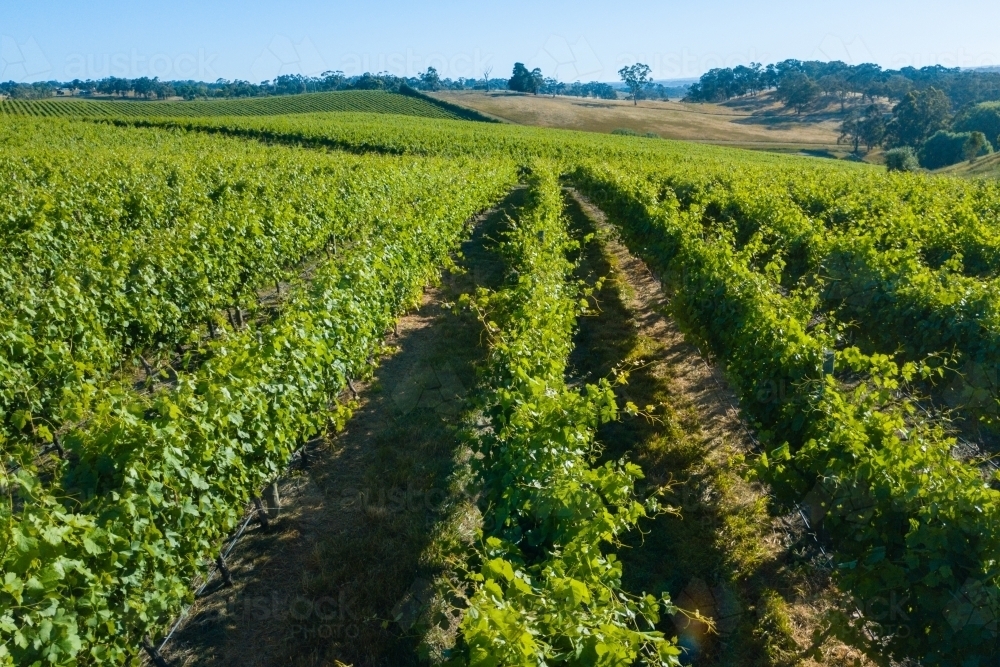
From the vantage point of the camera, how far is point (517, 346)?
6.16m

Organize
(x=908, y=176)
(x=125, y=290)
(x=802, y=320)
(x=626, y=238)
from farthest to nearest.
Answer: (x=908, y=176)
(x=626, y=238)
(x=125, y=290)
(x=802, y=320)

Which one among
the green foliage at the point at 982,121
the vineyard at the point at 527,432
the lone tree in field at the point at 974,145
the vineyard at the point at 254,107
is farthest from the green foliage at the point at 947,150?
the vineyard at the point at 527,432

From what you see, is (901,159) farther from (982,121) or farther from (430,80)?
(430,80)

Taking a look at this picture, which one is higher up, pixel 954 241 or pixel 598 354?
pixel 954 241

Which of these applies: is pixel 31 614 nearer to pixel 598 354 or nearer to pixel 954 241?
pixel 598 354

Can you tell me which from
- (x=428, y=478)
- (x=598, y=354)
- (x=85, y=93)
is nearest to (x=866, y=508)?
(x=428, y=478)

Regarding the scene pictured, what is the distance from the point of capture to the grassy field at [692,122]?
74.2m

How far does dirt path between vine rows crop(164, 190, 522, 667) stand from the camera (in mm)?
5238

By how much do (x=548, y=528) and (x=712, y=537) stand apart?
286 centimetres

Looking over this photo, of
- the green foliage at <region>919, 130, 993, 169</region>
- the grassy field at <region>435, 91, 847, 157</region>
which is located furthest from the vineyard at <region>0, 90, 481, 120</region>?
the green foliage at <region>919, 130, 993, 169</region>

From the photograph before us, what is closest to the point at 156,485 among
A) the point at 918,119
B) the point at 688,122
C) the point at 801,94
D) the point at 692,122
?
the point at 918,119

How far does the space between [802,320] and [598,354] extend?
13.1ft

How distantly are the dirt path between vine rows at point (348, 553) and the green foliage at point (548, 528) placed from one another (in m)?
1.12

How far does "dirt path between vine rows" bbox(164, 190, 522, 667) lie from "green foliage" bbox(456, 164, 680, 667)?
1.12 m
